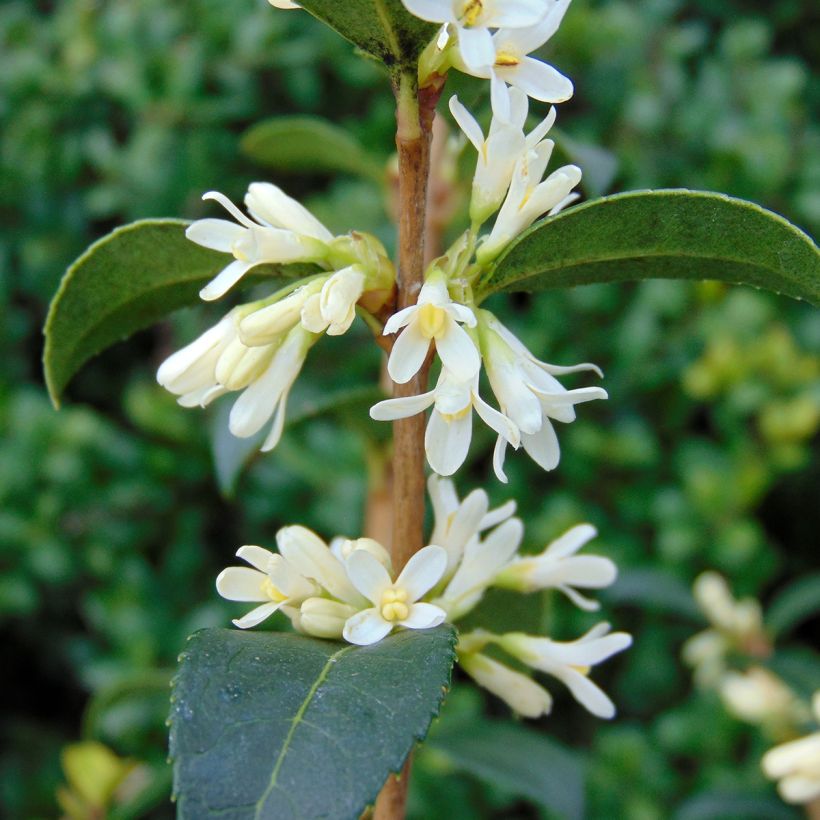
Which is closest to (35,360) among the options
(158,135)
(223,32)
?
(158,135)

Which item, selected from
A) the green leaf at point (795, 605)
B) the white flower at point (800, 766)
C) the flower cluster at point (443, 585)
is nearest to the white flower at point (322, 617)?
the flower cluster at point (443, 585)

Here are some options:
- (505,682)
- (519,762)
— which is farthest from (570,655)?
(519,762)

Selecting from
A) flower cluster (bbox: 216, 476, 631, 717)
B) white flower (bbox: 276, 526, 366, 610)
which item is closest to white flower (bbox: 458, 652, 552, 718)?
flower cluster (bbox: 216, 476, 631, 717)

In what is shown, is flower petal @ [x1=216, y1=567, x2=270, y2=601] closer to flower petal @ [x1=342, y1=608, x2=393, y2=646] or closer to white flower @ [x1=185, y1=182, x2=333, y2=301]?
flower petal @ [x1=342, y1=608, x2=393, y2=646]

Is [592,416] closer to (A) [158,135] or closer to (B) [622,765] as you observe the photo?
(B) [622,765]

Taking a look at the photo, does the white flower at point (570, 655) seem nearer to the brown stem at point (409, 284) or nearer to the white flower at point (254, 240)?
the brown stem at point (409, 284)

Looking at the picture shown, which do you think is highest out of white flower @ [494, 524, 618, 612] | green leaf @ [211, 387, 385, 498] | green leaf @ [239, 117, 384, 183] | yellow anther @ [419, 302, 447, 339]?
yellow anther @ [419, 302, 447, 339]
